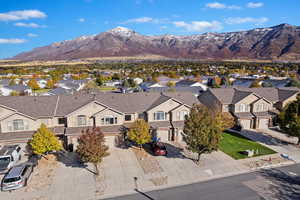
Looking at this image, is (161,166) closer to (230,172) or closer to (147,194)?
(147,194)

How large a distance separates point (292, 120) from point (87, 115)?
2983 centimetres

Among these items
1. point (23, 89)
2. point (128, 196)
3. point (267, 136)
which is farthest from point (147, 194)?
point (23, 89)

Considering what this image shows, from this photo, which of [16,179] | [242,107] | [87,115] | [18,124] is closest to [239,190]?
[87,115]

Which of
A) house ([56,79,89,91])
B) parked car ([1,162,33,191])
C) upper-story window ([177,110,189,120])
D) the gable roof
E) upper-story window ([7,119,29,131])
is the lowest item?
parked car ([1,162,33,191])

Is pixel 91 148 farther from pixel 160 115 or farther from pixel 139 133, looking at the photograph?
pixel 160 115

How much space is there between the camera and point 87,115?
29688mm

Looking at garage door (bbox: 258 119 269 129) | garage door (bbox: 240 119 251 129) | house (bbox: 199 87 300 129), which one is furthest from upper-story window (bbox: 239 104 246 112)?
garage door (bbox: 258 119 269 129)

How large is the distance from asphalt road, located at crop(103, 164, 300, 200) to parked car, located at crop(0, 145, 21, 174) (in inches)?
543

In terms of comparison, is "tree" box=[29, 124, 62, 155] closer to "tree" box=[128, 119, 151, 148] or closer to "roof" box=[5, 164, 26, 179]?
"roof" box=[5, 164, 26, 179]

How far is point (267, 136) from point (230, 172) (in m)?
16.0

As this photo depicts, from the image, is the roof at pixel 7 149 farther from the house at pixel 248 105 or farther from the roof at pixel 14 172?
the house at pixel 248 105

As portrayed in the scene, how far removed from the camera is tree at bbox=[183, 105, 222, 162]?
74.9 feet

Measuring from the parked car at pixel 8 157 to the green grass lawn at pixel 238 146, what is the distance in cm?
2686

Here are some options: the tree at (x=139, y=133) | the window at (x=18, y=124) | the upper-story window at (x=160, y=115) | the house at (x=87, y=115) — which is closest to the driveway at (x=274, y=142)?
the house at (x=87, y=115)
